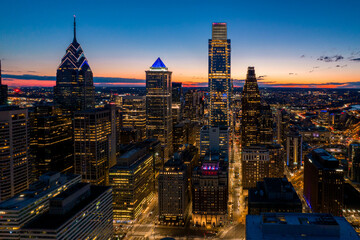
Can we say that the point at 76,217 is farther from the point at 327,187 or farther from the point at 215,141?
the point at 215,141

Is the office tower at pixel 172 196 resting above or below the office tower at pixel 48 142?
below

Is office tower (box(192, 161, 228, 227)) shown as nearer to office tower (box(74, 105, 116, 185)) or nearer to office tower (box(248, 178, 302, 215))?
office tower (box(248, 178, 302, 215))

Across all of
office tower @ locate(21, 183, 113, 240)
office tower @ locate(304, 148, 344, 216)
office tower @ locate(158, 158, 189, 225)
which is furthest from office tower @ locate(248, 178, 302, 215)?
office tower @ locate(21, 183, 113, 240)

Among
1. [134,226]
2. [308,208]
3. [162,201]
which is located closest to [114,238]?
[134,226]

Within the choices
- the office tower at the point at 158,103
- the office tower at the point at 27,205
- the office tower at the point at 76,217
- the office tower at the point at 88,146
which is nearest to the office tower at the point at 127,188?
the office tower at the point at 88,146

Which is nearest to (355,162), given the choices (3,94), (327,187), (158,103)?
(327,187)

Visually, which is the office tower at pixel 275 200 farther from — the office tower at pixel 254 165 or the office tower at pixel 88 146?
the office tower at pixel 88 146
